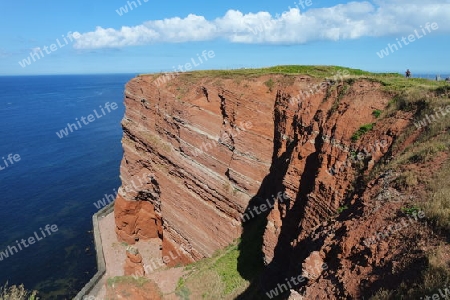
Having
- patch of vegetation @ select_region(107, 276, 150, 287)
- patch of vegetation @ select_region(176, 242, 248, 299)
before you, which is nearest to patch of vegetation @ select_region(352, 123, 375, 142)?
patch of vegetation @ select_region(176, 242, 248, 299)

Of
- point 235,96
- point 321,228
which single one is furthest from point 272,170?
point 321,228

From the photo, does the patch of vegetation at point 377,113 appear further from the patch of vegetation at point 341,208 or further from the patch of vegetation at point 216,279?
the patch of vegetation at point 216,279

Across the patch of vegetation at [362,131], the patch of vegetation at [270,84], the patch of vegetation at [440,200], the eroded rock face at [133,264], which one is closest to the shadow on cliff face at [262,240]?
the patch of vegetation at [270,84]

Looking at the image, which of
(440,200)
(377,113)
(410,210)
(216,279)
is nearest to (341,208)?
(410,210)

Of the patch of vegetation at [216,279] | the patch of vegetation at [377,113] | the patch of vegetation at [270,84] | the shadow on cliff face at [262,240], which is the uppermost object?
the patch of vegetation at [270,84]

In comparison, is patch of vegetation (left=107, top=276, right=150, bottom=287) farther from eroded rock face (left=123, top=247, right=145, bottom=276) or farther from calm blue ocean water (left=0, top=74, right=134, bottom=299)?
calm blue ocean water (left=0, top=74, right=134, bottom=299)

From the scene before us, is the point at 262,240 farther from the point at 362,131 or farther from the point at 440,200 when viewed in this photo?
the point at 440,200

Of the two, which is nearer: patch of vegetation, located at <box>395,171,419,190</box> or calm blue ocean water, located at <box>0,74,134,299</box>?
patch of vegetation, located at <box>395,171,419,190</box>
